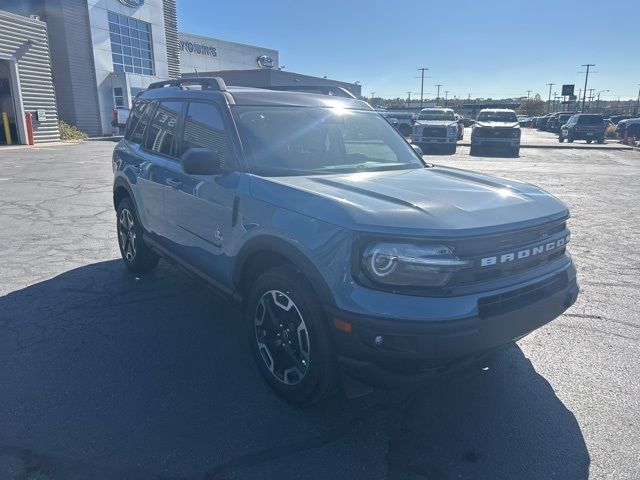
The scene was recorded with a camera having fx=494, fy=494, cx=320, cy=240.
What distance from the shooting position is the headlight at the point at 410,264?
8.29 feet

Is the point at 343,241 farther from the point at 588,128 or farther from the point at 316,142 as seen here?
the point at 588,128

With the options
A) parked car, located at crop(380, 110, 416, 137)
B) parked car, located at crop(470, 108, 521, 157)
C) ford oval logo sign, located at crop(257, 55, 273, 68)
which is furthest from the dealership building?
ford oval logo sign, located at crop(257, 55, 273, 68)

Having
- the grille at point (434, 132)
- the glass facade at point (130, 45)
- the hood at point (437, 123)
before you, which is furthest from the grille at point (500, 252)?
the glass facade at point (130, 45)

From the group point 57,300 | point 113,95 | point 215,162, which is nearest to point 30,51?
point 113,95

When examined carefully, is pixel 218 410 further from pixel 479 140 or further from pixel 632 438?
pixel 479 140

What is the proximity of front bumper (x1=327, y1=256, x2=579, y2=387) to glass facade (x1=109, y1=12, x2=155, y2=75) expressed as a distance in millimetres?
37559

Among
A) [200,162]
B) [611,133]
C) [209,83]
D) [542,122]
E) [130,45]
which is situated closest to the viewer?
[200,162]

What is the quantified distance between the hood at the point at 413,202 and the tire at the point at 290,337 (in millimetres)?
471

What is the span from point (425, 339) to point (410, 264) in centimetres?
38

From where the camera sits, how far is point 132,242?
5438 millimetres

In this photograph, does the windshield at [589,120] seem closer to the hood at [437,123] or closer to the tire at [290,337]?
the hood at [437,123]

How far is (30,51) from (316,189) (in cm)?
2771

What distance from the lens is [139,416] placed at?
3.03 meters

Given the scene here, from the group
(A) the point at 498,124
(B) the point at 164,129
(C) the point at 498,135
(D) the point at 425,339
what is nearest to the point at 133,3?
(A) the point at 498,124
